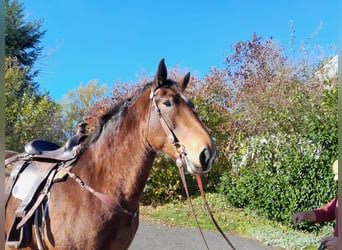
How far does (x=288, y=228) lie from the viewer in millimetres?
6973

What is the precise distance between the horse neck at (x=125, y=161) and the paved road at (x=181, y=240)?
4027 millimetres

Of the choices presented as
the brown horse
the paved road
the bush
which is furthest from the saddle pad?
the bush

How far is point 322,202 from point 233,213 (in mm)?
2338

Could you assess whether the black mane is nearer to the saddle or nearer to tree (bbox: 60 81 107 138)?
the saddle

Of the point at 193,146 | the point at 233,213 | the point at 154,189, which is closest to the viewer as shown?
the point at 193,146

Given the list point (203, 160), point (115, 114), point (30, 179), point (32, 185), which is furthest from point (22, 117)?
point (203, 160)

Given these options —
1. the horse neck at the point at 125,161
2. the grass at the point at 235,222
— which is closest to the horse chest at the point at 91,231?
the horse neck at the point at 125,161

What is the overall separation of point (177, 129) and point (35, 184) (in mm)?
1201

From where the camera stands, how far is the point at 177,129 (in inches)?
84.1

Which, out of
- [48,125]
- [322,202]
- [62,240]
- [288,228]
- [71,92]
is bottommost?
[288,228]

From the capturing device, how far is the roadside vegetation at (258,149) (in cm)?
666

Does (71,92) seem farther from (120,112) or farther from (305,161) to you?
(120,112)

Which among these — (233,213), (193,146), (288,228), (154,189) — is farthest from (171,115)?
(154,189)

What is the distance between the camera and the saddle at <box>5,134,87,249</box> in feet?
7.77
